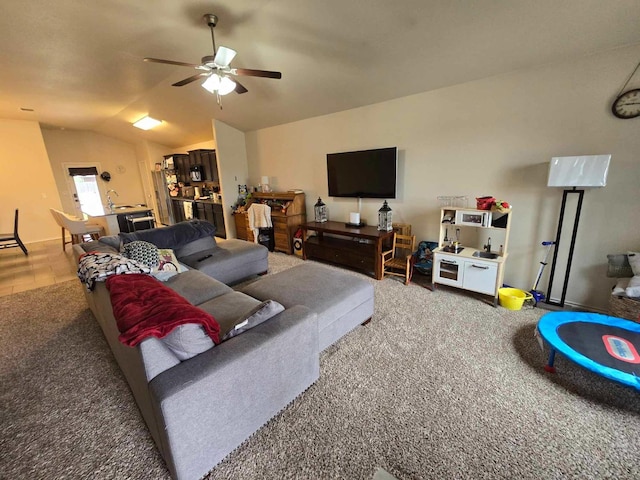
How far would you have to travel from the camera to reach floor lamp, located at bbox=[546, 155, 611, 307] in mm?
2166

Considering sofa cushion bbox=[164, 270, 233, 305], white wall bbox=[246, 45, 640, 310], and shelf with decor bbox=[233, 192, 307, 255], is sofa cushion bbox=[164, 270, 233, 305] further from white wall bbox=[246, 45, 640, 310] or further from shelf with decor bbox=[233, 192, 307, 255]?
white wall bbox=[246, 45, 640, 310]

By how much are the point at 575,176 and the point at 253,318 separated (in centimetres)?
287

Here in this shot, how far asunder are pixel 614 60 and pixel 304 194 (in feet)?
12.9

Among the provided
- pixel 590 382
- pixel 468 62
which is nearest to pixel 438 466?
pixel 590 382

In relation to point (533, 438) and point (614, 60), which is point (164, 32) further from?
point (533, 438)

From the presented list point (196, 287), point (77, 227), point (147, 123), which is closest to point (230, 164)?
point (147, 123)

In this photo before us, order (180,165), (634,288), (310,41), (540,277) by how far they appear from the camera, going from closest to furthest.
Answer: (634,288) < (310,41) < (540,277) < (180,165)

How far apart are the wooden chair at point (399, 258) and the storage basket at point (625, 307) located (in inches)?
69.1

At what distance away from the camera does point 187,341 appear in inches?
48.2

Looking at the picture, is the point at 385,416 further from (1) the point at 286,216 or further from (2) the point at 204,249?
(1) the point at 286,216

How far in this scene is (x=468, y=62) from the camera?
8.46 feet

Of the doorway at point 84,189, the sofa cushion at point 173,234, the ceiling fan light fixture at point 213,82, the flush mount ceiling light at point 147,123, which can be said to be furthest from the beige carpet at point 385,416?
the doorway at point 84,189

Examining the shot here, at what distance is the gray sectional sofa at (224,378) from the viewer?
1.12 metres

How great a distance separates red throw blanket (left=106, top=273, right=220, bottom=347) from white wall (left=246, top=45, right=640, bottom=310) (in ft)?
10.3
